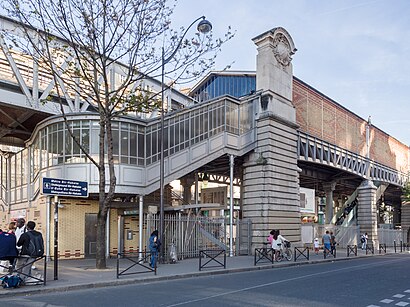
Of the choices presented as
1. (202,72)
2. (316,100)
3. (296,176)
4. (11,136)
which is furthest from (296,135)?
(11,136)

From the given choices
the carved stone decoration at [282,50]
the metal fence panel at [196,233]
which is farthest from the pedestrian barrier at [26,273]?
the carved stone decoration at [282,50]

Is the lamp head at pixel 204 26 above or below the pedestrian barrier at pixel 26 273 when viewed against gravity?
above

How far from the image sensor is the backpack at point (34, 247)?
1191 centimetres

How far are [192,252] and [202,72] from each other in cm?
986

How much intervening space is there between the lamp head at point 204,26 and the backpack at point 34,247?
32.9 feet

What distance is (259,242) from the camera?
2467 centimetres

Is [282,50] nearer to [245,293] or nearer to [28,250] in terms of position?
[245,293]

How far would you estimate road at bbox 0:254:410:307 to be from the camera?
977 centimetres

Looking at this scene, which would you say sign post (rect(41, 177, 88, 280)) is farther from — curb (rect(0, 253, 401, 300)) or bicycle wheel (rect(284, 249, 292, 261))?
bicycle wheel (rect(284, 249, 292, 261))

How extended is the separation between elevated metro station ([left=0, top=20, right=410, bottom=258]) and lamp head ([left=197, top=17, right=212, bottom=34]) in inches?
233

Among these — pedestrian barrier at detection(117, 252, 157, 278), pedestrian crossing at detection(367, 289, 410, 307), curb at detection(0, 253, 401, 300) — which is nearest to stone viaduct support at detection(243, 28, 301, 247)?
curb at detection(0, 253, 401, 300)

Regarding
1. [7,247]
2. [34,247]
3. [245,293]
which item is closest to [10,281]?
[7,247]

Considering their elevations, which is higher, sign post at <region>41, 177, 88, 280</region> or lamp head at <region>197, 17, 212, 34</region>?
lamp head at <region>197, 17, 212, 34</region>

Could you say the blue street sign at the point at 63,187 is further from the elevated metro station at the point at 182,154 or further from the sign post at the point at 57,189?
the elevated metro station at the point at 182,154
